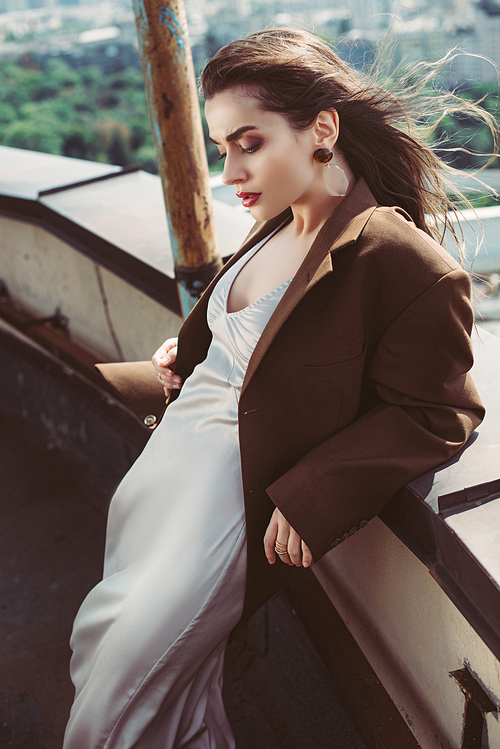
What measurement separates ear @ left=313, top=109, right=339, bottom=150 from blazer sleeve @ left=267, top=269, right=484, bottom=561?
1.38 ft

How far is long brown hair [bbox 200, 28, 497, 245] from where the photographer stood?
1309mm

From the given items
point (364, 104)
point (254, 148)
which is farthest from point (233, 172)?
point (364, 104)

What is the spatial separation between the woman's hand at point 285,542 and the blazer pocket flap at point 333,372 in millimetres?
289

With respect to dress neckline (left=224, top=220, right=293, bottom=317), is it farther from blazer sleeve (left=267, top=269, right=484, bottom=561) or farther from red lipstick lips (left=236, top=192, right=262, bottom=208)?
blazer sleeve (left=267, top=269, right=484, bottom=561)

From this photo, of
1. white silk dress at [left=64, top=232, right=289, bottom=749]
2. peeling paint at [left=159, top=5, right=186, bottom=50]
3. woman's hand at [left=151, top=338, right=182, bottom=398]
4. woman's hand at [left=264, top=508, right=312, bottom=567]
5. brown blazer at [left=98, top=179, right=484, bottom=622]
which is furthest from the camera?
peeling paint at [left=159, top=5, right=186, bottom=50]

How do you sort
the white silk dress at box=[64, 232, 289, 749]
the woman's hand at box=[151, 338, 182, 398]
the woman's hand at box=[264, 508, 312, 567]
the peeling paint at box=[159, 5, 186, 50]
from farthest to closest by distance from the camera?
the peeling paint at box=[159, 5, 186, 50]
the woman's hand at box=[151, 338, 182, 398]
the white silk dress at box=[64, 232, 289, 749]
the woman's hand at box=[264, 508, 312, 567]

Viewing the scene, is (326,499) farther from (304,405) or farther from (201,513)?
(201,513)

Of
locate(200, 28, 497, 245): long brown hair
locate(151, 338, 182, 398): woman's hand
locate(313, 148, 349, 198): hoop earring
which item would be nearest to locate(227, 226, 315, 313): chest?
locate(313, 148, 349, 198): hoop earring

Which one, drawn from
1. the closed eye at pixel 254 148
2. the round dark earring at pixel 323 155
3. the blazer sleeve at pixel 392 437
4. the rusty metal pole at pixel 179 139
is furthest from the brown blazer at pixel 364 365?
the rusty metal pole at pixel 179 139

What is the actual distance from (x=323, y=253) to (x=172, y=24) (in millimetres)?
1166

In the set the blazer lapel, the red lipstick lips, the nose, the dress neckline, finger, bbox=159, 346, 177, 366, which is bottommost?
finger, bbox=159, 346, 177, 366

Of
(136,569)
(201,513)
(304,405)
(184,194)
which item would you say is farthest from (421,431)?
(184,194)

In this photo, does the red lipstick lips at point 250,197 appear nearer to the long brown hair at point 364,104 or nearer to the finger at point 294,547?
the long brown hair at point 364,104

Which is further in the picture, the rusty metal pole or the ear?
the rusty metal pole
